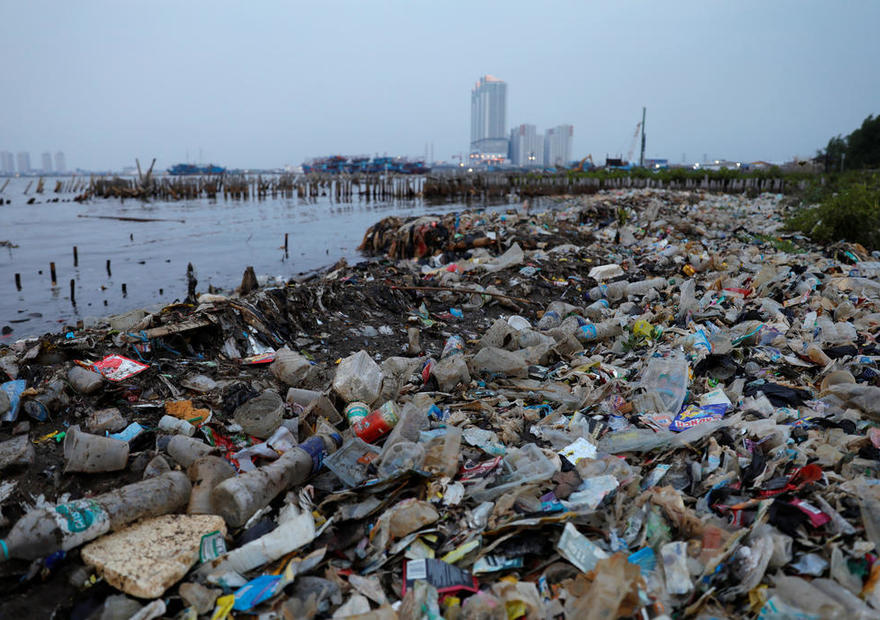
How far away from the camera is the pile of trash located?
1937 millimetres

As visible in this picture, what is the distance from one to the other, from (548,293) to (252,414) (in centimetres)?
485

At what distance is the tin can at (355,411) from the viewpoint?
3445mm

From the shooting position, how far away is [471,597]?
74.2 inches

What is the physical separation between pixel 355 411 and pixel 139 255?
1286 centimetres

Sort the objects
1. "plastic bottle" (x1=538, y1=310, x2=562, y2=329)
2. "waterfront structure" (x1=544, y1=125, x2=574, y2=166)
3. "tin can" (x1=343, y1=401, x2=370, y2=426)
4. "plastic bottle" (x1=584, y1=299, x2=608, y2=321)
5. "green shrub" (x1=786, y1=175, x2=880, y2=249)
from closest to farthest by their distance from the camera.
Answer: "tin can" (x1=343, y1=401, x2=370, y2=426)
"plastic bottle" (x1=538, y1=310, x2=562, y2=329)
"plastic bottle" (x1=584, y1=299, x2=608, y2=321)
"green shrub" (x1=786, y1=175, x2=880, y2=249)
"waterfront structure" (x1=544, y1=125, x2=574, y2=166)

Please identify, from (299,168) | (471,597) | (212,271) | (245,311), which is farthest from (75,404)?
(299,168)

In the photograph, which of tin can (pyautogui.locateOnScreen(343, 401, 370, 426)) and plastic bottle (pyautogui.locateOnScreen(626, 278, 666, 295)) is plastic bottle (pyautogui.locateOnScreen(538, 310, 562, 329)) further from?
tin can (pyautogui.locateOnScreen(343, 401, 370, 426))

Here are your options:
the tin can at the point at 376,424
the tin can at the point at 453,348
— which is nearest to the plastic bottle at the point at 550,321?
the tin can at the point at 453,348

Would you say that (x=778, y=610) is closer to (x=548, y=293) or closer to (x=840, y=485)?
(x=840, y=485)

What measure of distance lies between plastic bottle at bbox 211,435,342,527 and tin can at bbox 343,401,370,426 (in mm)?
404

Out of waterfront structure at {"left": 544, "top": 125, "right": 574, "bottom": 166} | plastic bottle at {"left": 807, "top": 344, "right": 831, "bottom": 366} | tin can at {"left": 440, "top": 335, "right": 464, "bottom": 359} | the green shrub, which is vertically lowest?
tin can at {"left": 440, "top": 335, "right": 464, "bottom": 359}

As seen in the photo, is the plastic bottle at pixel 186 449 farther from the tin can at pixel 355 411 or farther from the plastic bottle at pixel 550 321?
the plastic bottle at pixel 550 321

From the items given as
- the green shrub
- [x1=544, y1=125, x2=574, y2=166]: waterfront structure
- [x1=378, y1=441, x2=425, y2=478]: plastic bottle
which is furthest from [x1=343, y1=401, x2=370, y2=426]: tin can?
[x1=544, y1=125, x2=574, y2=166]: waterfront structure

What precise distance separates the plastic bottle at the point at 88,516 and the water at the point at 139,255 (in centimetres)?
639
